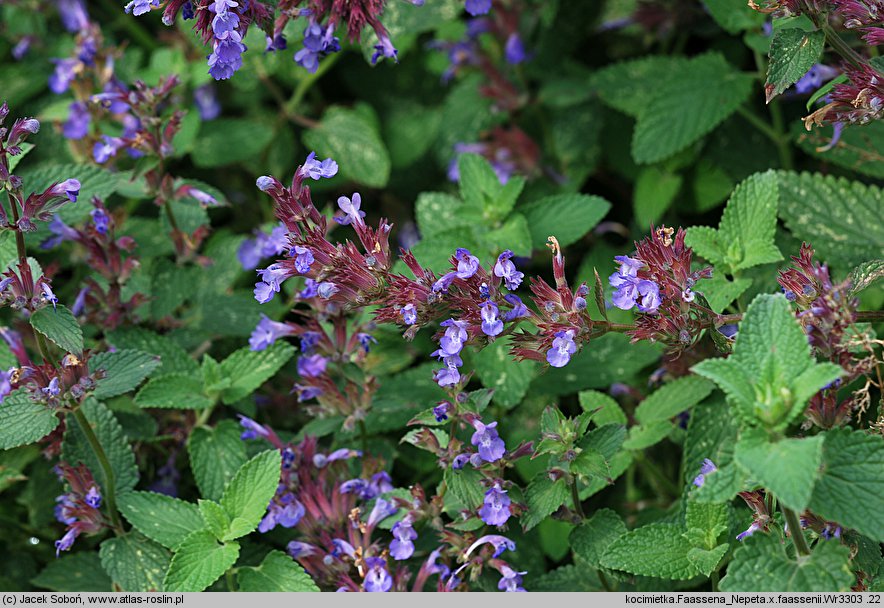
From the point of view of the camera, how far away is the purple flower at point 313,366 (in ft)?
6.45

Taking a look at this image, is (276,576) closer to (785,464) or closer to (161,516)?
(161,516)

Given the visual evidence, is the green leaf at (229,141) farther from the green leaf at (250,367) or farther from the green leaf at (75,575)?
the green leaf at (75,575)

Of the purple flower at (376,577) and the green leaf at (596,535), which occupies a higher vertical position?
the green leaf at (596,535)

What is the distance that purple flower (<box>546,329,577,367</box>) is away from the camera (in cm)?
150

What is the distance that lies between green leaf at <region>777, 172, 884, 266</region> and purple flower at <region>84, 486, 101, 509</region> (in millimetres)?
1601

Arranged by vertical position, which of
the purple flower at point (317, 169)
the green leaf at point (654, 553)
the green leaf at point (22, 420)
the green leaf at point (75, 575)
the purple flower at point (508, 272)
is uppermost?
the purple flower at point (317, 169)

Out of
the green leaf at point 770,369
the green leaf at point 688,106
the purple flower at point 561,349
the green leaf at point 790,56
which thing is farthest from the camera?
the green leaf at point 688,106

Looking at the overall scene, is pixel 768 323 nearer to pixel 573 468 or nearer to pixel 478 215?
pixel 573 468

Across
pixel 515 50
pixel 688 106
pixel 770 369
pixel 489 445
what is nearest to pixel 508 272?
pixel 489 445

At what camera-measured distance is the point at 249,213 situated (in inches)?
119

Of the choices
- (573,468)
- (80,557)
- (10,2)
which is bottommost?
(80,557)

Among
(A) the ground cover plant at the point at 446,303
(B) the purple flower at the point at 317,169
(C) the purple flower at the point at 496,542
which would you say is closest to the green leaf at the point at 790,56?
(A) the ground cover plant at the point at 446,303

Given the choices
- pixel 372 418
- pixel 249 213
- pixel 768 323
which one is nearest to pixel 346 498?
pixel 372 418

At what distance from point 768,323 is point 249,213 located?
1947 mm
